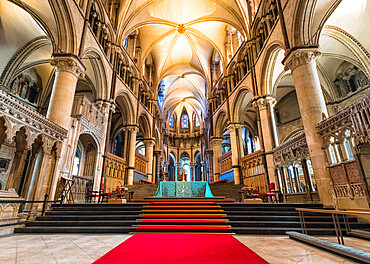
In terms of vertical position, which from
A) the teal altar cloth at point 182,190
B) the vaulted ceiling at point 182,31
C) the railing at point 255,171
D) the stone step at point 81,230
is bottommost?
the stone step at point 81,230

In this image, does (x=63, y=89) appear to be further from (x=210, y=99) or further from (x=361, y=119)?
(x=210, y=99)

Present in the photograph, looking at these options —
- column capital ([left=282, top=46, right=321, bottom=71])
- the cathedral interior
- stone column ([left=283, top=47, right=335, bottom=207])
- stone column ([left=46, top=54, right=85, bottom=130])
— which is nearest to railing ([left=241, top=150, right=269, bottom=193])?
the cathedral interior

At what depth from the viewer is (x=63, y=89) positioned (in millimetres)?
7574

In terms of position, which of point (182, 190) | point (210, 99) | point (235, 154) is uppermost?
point (210, 99)

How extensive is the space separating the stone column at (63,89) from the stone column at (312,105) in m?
8.85

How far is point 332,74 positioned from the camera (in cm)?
1332

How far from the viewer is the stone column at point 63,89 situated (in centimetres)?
725

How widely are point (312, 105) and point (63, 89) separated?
30.8 ft

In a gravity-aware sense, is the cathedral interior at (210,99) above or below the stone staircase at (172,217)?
above

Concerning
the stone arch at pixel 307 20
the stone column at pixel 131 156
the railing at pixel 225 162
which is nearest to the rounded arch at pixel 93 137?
the stone column at pixel 131 156

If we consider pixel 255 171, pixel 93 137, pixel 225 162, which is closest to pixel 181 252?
pixel 93 137

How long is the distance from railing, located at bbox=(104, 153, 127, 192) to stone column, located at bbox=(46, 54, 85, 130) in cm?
430

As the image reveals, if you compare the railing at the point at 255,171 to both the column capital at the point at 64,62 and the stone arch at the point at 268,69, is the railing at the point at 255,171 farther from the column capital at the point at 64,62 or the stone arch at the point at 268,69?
the column capital at the point at 64,62

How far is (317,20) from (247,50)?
5.52 metres
